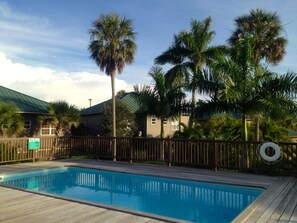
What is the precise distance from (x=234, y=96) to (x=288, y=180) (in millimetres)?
3151

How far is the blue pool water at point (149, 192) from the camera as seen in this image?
21.1ft

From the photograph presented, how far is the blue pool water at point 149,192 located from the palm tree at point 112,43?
17.8 feet

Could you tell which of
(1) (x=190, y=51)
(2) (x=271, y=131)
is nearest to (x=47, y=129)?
(1) (x=190, y=51)

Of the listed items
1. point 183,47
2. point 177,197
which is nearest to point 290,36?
point 183,47

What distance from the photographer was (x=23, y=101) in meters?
17.4

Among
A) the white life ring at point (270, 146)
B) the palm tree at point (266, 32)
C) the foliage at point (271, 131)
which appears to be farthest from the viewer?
the palm tree at point (266, 32)

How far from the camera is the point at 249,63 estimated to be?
10.6 m

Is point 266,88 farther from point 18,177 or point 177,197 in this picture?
point 18,177

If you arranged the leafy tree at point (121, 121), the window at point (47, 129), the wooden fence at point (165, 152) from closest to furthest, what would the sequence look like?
the wooden fence at point (165, 152) → the leafy tree at point (121, 121) → the window at point (47, 129)

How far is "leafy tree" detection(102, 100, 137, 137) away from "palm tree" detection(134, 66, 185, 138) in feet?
11.4

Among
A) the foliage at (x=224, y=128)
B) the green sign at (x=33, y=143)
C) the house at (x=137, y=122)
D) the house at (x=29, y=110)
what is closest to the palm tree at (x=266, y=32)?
the foliage at (x=224, y=128)

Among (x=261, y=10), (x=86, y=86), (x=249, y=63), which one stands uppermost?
(x=261, y=10)

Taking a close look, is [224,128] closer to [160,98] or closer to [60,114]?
[160,98]

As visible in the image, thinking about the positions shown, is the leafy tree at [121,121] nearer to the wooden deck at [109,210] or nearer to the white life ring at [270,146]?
the wooden deck at [109,210]
